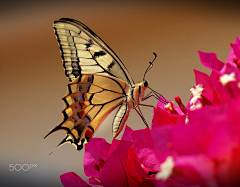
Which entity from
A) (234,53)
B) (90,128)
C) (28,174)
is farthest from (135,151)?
(28,174)

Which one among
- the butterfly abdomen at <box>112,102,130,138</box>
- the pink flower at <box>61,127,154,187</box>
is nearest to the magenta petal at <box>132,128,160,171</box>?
the pink flower at <box>61,127,154,187</box>

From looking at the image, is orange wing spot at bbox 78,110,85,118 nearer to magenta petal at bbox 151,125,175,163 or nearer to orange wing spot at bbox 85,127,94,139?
orange wing spot at bbox 85,127,94,139

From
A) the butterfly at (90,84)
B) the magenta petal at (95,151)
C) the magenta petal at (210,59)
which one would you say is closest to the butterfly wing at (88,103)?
the butterfly at (90,84)

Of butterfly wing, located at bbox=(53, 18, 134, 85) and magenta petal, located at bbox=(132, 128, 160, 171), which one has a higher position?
butterfly wing, located at bbox=(53, 18, 134, 85)

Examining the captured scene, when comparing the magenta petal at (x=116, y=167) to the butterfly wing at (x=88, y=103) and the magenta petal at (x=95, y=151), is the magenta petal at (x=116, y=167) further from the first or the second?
the butterfly wing at (x=88, y=103)

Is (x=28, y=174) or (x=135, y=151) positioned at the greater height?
(x=135, y=151)

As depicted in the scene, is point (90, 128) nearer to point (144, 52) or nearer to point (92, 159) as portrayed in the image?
point (92, 159)

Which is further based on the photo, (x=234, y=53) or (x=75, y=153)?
(x=75, y=153)
